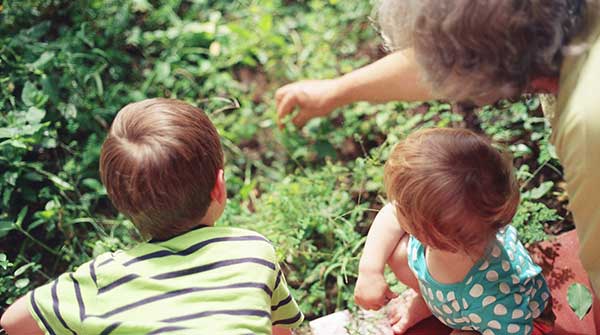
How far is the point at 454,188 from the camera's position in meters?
1.31

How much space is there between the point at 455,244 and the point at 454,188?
0.43ft

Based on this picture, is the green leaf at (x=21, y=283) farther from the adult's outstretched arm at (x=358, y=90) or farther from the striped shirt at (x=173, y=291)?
the adult's outstretched arm at (x=358, y=90)

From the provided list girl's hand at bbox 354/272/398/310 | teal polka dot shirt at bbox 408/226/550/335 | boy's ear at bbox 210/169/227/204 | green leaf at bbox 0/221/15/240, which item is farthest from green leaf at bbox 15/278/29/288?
teal polka dot shirt at bbox 408/226/550/335

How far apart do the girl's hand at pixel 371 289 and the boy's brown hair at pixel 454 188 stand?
0.86ft

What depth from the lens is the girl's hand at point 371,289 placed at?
1613mm

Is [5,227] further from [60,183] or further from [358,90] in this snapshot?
[358,90]

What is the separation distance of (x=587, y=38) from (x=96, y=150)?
158 cm

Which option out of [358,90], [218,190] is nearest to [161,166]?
[218,190]

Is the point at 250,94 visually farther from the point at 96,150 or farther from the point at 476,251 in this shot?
the point at 476,251

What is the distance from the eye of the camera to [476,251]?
1.44 m

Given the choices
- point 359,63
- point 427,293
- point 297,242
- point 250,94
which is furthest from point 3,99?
point 427,293

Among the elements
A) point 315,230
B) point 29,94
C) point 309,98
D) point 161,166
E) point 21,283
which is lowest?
point 315,230

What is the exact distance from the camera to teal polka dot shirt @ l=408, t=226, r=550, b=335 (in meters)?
1.46

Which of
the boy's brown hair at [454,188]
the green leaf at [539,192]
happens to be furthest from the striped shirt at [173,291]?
the green leaf at [539,192]
